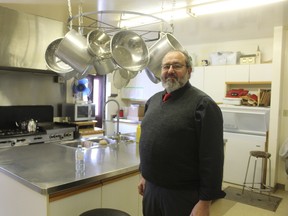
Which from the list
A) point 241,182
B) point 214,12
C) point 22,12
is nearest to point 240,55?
point 214,12

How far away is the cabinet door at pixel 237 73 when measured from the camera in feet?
13.6

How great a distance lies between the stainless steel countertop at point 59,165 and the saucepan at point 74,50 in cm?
73

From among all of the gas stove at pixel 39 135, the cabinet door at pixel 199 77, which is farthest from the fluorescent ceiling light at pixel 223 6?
the gas stove at pixel 39 135

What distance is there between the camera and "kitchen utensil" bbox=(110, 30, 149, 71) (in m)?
1.94

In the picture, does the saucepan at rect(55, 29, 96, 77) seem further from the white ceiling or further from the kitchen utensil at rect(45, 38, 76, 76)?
the white ceiling

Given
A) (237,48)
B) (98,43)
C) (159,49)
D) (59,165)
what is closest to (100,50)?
(98,43)

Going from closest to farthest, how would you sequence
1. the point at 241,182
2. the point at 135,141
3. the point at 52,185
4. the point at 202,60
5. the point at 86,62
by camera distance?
the point at 52,185 → the point at 86,62 → the point at 135,141 → the point at 241,182 → the point at 202,60

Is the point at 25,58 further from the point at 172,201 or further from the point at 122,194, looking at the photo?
the point at 172,201

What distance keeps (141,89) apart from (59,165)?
3921 mm

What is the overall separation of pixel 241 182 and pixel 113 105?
3082 mm

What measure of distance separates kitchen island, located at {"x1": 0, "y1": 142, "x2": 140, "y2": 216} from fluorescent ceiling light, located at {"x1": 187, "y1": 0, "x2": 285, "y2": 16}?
1.76m

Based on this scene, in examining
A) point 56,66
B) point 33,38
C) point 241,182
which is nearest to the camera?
point 56,66

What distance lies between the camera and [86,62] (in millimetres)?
1894

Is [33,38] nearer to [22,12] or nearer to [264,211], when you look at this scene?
[22,12]
